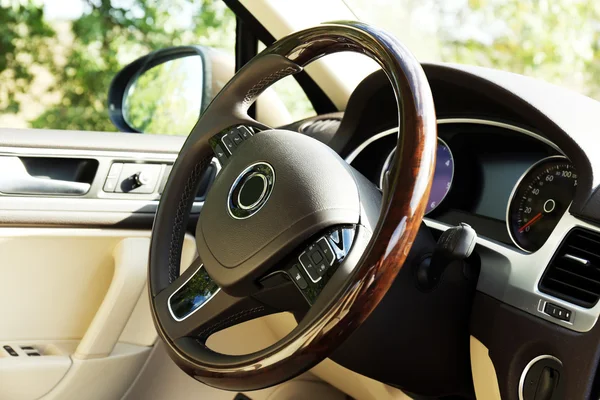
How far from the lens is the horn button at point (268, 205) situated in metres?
1.00

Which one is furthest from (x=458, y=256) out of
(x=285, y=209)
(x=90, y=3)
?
(x=90, y=3)

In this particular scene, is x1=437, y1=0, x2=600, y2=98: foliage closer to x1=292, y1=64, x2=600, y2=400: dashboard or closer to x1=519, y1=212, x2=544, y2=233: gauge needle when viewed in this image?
x1=292, y1=64, x2=600, y2=400: dashboard

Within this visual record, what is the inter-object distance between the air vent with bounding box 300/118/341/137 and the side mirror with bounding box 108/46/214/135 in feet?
1.22

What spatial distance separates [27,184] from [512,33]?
3.26m

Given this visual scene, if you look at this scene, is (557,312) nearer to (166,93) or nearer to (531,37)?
(166,93)

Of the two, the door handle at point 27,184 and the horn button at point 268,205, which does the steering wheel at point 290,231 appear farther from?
the door handle at point 27,184

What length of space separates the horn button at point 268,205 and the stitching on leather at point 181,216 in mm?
165

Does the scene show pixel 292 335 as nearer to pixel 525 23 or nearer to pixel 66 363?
pixel 66 363

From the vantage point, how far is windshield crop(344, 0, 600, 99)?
4062 millimetres

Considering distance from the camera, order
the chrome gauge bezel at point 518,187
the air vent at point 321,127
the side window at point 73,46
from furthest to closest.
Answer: the side window at point 73,46 → the air vent at point 321,127 → the chrome gauge bezel at point 518,187

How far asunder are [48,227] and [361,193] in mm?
943

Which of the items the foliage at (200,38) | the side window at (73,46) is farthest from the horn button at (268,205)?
the side window at (73,46)

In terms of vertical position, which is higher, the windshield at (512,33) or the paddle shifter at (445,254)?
the paddle shifter at (445,254)


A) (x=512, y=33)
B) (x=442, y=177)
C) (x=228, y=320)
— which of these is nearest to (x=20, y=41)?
(x=442, y=177)
